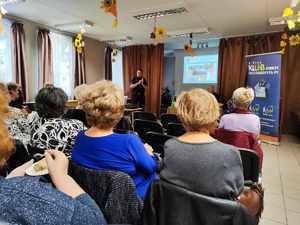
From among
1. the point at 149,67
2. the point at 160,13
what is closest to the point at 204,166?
the point at 160,13

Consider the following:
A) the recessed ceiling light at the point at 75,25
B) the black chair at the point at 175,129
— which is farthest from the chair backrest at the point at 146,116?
the recessed ceiling light at the point at 75,25

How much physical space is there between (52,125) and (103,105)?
665mm

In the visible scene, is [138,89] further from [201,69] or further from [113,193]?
[113,193]

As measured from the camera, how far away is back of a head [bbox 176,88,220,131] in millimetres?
1303

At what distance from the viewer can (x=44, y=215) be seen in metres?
0.59

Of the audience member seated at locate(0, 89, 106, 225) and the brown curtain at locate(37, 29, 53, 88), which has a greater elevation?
the brown curtain at locate(37, 29, 53, 88)

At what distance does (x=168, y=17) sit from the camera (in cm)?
511

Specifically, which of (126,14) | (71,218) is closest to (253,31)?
(126,14)

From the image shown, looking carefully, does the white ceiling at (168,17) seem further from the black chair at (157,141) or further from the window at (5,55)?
the black chair at (157,141)

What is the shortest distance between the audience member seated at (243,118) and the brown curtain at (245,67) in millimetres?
4239

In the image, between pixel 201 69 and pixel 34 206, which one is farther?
pixel 201 69

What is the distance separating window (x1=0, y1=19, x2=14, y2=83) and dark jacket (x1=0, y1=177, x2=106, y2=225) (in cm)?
546

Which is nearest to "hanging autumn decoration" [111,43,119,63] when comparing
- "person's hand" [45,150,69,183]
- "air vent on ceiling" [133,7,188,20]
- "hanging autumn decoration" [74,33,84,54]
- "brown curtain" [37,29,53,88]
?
"hanging autumn decoration" [74,33,84,54]

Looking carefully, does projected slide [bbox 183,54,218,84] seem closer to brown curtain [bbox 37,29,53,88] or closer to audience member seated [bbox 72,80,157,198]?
brown curtain [bbox 37,29,53,88]
